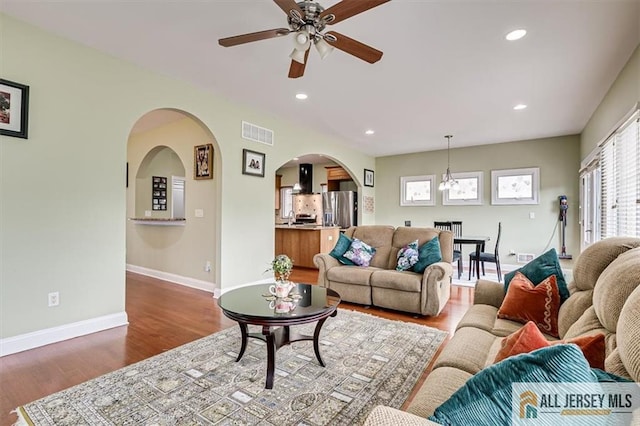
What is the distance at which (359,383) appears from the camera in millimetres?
→ 2076

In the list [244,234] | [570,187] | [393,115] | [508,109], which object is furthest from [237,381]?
[570,187]

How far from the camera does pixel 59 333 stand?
2773mm

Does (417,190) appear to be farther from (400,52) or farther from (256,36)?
(256,36)

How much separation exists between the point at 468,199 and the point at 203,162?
18.7ft

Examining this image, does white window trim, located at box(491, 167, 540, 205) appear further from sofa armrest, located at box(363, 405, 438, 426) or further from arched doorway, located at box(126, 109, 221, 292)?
sofa armrest, located at box(363, 405, 438, 426)

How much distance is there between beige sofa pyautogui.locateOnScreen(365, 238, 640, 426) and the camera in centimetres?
90

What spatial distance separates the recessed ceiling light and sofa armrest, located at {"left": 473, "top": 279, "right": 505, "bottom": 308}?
212 centimetres

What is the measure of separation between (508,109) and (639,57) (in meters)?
1.78

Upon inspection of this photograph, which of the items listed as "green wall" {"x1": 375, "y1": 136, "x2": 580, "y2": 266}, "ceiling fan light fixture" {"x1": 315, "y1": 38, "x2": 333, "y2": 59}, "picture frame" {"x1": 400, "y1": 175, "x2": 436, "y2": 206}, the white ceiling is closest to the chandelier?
"green wall" {"x1": 375, "y1": 136, "x2": 580, "y2": 266}

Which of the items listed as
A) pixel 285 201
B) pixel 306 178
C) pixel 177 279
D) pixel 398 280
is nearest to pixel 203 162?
pixel 177 279

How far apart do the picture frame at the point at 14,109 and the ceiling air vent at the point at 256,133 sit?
7.69ft

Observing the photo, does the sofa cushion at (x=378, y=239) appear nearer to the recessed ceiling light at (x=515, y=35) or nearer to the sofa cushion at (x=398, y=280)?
the sofa cushion at (x=398, y=280)

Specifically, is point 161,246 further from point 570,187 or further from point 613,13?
point 570,187

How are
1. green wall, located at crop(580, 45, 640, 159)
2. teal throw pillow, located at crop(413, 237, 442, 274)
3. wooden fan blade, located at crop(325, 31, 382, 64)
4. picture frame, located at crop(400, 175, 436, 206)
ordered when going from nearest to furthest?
wooden fan blade, located at crop(325, 31, 382, 64), green wall, located at crop(580, 45, 640, 159), teal throw pillow, located at crop(413, 237, 442, 274), picture frame, located at crop(400, 175, 436, 206)
